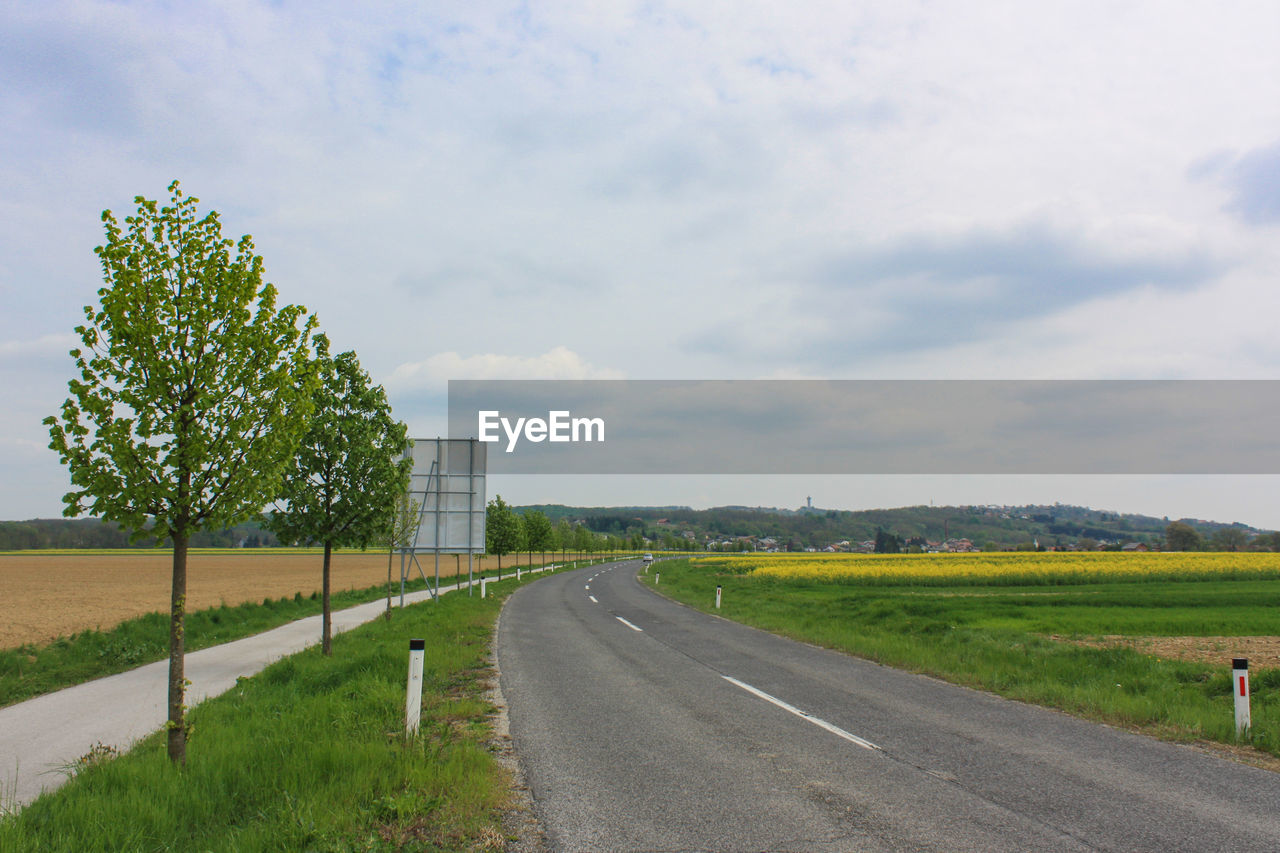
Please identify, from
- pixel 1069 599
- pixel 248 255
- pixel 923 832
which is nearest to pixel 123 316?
pixel 248 255

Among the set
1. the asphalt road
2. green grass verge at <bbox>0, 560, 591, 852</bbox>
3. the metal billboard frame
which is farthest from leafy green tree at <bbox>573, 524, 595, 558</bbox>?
Answer: green grass verge at <bbox>0, 560, 591, 852</bbox>

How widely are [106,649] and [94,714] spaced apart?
5709 millimetres

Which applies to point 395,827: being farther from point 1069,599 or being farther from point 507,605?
point 1069,599

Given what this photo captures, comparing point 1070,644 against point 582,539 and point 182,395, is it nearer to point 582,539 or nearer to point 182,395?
point 182,395

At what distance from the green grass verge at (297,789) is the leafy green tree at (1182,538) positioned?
13054cm

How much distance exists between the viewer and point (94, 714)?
419 inches

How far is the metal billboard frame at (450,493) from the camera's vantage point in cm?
2828

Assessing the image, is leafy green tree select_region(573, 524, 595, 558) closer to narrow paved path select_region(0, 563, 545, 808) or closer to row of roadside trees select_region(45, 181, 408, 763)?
narrow paved path select_region(0, 563, 545, 808)

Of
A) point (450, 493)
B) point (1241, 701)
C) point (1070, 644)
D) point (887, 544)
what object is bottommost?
point (887, 544)

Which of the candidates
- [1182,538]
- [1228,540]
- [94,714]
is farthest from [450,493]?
[1228,540]

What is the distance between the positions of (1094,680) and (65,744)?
14.3 m

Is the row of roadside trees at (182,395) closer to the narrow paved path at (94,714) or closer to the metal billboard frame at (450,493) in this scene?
the narrow paved path at (94,714)

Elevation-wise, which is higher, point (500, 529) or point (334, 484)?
point (334, 484)

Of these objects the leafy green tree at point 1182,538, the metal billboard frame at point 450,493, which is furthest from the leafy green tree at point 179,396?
the leafy green tree at point 1182,538
